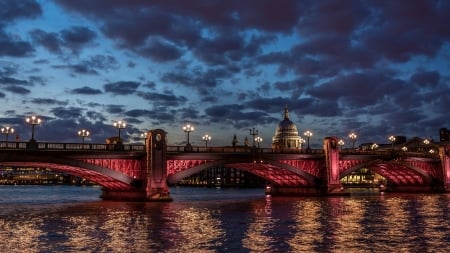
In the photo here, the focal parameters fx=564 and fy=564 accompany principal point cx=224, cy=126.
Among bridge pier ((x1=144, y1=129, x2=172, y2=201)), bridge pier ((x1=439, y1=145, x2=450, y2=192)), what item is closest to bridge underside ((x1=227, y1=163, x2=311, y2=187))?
bridge pier ((x1=144, y1=129, x2=172, y2=201))

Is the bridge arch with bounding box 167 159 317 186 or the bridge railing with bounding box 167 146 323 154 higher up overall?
the bridge railing with bounding box 167 146 323 154

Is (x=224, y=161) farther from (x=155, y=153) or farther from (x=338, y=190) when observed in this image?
(x=338, y=190)

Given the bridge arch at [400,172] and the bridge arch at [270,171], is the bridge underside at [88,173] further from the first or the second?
the bridge arch at [400,172]

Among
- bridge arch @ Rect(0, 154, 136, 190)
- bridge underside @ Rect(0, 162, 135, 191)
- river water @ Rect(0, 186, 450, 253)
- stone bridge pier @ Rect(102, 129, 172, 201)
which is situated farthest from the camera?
stone bridge pier @ Rect(102, 129, 172, 201)

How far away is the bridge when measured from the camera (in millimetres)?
71188

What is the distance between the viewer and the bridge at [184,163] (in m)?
71.2

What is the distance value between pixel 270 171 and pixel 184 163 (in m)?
22.8

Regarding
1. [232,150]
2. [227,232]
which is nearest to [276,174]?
[232,150]

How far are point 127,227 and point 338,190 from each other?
6315 centimetres

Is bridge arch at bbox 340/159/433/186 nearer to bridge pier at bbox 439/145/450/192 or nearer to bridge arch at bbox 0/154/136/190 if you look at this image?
bridge pier at bbox 439/145/450/192

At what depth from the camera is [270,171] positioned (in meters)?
101

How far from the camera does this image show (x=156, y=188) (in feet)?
250

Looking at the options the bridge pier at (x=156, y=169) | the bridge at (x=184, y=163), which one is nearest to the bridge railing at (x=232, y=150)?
the bridge at (x=184, y=163)

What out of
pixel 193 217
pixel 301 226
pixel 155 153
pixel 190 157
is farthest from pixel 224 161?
pixel 301 226
